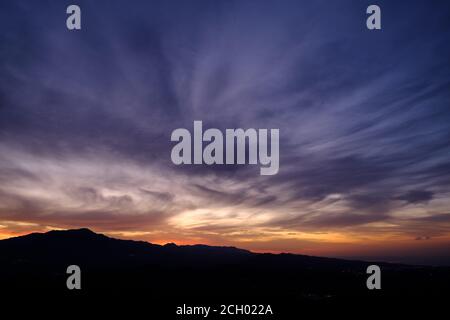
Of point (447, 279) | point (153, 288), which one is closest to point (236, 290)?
point (153, 288)

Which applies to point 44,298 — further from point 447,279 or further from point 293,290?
point 447,279

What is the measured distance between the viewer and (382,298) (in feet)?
436

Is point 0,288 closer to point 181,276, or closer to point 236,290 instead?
point 181,276

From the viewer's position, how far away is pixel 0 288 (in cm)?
14162
